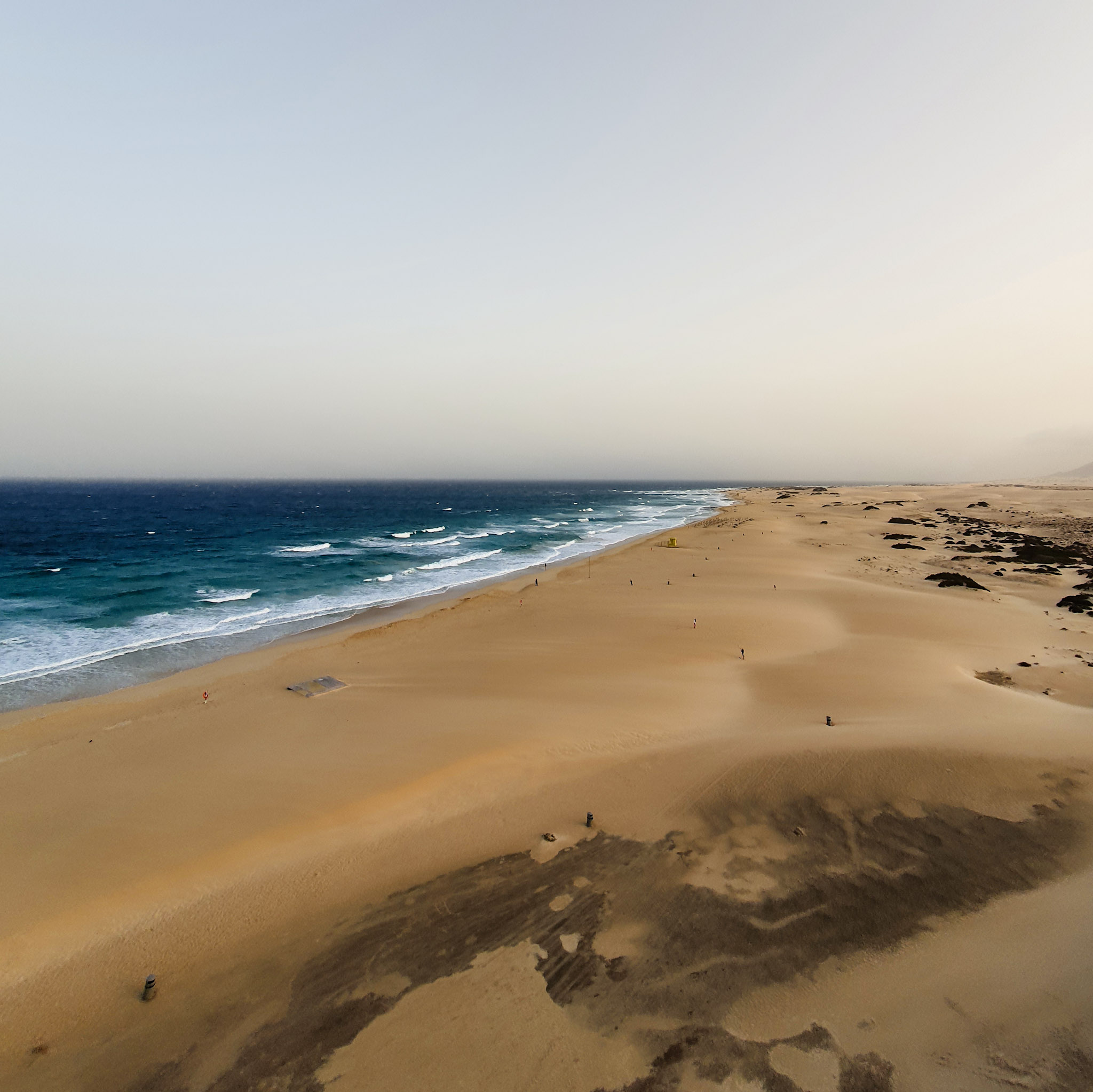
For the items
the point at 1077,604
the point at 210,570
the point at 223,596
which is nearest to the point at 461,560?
the point at 210,570

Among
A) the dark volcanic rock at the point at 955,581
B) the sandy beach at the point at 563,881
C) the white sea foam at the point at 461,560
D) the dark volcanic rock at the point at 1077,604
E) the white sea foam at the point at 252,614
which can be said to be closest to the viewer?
the sandy beach at the point at 563,881

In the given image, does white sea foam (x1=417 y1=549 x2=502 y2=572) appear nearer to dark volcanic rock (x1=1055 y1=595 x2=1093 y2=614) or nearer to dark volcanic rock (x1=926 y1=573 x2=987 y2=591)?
dark volcanic rock (x1=926 y1=573 x2=987 y2=591)

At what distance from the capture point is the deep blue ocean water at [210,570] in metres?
25.3

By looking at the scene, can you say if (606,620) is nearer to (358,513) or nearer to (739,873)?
(739,873)

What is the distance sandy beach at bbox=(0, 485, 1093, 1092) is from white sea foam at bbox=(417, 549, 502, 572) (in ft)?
94.8

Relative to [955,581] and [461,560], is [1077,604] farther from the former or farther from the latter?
[461,560]

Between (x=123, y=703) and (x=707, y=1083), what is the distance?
21.4 metres

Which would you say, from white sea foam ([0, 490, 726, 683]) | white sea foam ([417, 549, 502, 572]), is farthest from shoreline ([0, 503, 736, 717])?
white sea foam ([417, 549, 502, 572])

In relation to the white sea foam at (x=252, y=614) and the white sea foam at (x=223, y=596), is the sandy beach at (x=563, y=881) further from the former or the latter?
the white sea foam at (x=223, y=596)

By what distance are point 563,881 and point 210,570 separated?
1830 inches

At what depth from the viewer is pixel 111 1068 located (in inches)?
269

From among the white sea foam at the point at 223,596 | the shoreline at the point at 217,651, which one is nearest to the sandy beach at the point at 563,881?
the shoreline at the point at 217,651

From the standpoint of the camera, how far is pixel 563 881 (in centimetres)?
958

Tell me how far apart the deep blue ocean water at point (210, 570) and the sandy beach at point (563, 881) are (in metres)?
6.35
